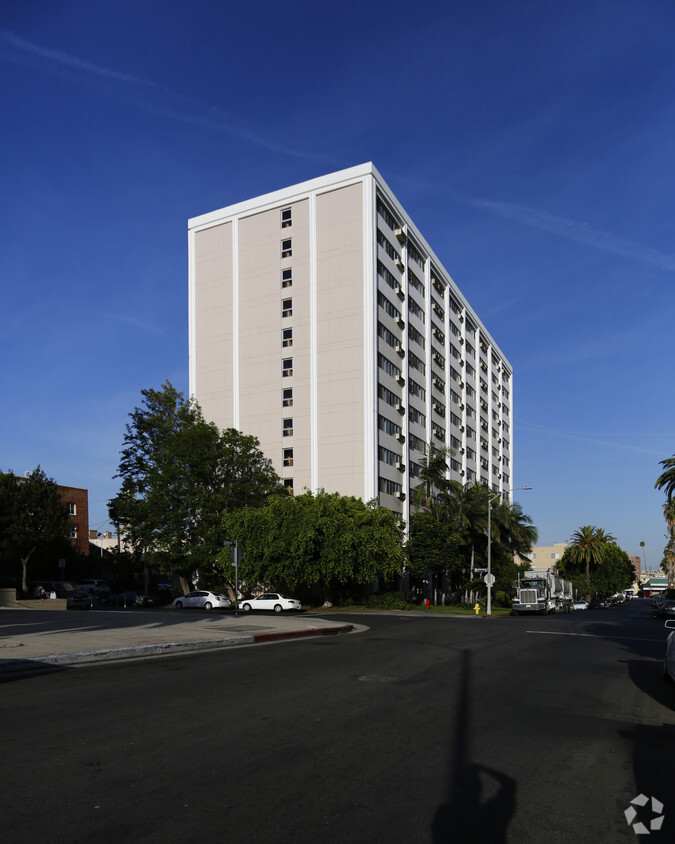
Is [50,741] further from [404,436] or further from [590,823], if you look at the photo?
[404,436]

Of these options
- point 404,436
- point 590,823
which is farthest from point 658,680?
point 404,436

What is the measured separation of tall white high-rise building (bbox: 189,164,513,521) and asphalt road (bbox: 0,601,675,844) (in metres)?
46.5

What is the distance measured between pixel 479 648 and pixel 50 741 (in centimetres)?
1442

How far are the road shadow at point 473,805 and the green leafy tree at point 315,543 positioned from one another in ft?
130

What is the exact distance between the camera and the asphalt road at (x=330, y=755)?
5.19 m

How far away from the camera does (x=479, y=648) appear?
19.8m

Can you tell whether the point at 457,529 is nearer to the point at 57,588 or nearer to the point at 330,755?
the point at 57,588

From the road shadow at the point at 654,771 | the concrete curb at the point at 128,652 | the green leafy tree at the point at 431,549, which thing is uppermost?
the road shadow at the point at 654,771

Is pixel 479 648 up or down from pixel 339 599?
up

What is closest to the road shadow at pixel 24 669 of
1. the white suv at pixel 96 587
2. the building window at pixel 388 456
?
the building window at pixel 388 456

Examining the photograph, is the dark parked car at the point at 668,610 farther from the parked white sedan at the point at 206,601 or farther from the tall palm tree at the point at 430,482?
the parked white sedan at the point at 206,601

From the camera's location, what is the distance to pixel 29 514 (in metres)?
53.9

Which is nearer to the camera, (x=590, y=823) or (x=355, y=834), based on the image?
(x=355, y=834)

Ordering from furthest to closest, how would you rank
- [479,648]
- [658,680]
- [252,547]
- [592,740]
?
[252,547] < [479,648] < [658,680] < [592,740]
